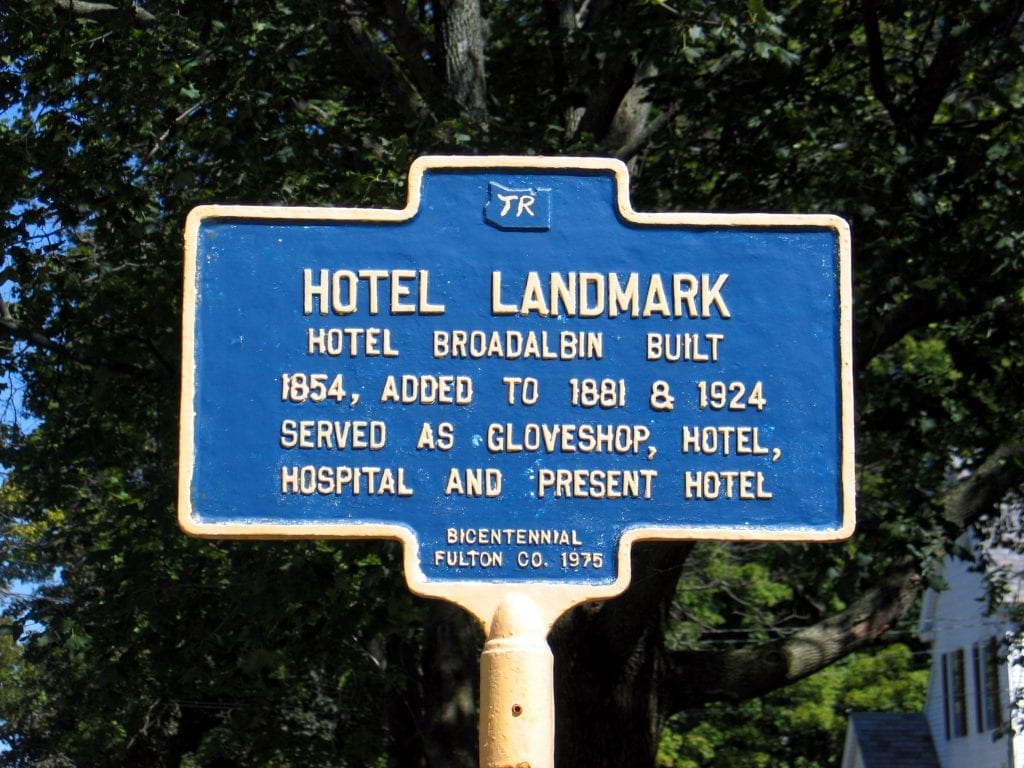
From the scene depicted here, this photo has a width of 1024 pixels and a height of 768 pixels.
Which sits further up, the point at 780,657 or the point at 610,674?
the point at 780,657

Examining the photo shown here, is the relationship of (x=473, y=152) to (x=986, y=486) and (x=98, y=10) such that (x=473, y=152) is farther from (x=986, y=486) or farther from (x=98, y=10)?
(x=986, y=486)

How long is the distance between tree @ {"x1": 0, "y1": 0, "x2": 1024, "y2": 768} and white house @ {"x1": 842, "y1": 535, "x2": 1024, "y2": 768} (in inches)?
379

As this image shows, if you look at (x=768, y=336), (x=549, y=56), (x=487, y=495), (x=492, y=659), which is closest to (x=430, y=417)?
(x=487, y=495)

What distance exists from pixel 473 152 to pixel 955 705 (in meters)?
18.2

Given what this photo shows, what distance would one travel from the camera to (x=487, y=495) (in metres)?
5.38

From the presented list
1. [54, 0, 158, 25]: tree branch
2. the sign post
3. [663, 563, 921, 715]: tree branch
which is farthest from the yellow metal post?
[54, 0, 158, 25]: tree branch

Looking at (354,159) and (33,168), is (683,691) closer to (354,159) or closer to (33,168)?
(354,159)

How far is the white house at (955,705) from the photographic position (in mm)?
24312

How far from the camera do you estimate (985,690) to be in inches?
1001

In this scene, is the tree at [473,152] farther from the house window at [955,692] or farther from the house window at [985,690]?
the house window at [955,692]

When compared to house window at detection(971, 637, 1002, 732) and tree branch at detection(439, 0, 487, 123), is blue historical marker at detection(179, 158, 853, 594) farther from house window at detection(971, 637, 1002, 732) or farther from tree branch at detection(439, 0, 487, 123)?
house window at detection(971, 637, 1002, 732)

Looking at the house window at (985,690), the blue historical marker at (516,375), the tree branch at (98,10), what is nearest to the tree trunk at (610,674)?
the tree branch at (98,10)

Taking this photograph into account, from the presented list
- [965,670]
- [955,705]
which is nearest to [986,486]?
[965,670]

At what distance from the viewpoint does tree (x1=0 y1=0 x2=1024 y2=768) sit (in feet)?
40.5
